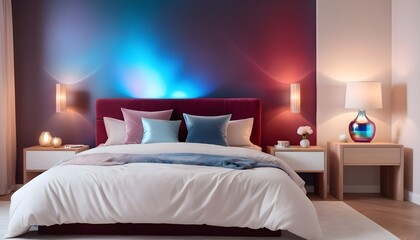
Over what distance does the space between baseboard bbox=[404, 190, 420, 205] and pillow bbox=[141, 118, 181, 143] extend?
2750 millimetres

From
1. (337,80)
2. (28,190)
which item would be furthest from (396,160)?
(28,190)

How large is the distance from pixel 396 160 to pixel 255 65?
2.02m

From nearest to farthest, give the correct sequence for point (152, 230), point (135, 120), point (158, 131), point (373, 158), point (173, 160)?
point (152, 230), point (173, 160), point (158, 131), point (373, 158), point (135, 120)

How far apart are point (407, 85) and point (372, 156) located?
939 mm

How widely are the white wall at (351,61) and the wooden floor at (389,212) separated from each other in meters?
0.44

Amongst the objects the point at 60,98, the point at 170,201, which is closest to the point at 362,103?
the point at 170,201

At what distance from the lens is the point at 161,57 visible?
5.31 meters

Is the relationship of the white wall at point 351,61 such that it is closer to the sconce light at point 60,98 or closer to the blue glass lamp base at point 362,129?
the blue glass lamp base at point 362,129

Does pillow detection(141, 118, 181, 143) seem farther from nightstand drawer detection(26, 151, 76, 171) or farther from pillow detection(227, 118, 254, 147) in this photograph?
nightstand drawer detection(26, 151, 76, 171)

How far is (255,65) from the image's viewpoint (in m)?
5.30

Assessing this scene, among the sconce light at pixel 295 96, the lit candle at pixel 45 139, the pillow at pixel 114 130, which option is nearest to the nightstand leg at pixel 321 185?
the sconce light at pixel 295 96

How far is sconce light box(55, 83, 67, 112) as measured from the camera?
504 centimetres

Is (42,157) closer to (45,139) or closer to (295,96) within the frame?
(45,139)

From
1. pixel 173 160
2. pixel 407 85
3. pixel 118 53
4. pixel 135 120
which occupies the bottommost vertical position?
pixel 173 160
